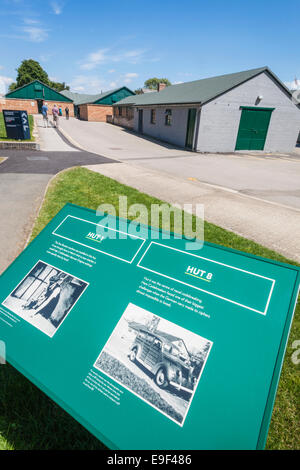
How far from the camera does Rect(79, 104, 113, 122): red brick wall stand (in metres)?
43.1

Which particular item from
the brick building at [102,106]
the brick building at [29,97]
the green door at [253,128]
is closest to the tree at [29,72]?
the brick building at [29,97]

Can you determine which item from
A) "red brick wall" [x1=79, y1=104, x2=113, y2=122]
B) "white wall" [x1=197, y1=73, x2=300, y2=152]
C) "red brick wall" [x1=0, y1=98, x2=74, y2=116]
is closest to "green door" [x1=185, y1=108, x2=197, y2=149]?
"white wall" [x1=197, y1=73, x2=300, y2=152]

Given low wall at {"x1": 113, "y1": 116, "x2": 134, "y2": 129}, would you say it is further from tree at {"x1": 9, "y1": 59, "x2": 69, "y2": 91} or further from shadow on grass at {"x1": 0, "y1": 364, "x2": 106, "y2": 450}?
tree at {"x1": 9, "y1": 59, "x2": 69, "y2": 91}

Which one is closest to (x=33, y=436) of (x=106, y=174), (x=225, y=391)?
(x=225, y=391)

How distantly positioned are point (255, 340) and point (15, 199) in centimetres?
680

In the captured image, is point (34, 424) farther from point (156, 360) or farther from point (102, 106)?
point (102, 106)

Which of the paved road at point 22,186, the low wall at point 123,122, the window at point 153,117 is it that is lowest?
the paved road at point 22,186

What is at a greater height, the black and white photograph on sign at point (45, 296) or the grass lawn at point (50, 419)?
the black and white photograph on sign at point (45, 296)

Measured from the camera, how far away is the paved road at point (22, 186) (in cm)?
480

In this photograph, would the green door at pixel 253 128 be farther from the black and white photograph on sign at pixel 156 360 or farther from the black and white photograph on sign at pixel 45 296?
the black and white photograph on sign at pixel 156 360

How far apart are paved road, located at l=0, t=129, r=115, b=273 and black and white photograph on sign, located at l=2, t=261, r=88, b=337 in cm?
207

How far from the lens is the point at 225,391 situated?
4.69ft

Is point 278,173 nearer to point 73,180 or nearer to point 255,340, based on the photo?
point 73,180

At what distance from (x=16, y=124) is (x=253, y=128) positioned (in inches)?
688
